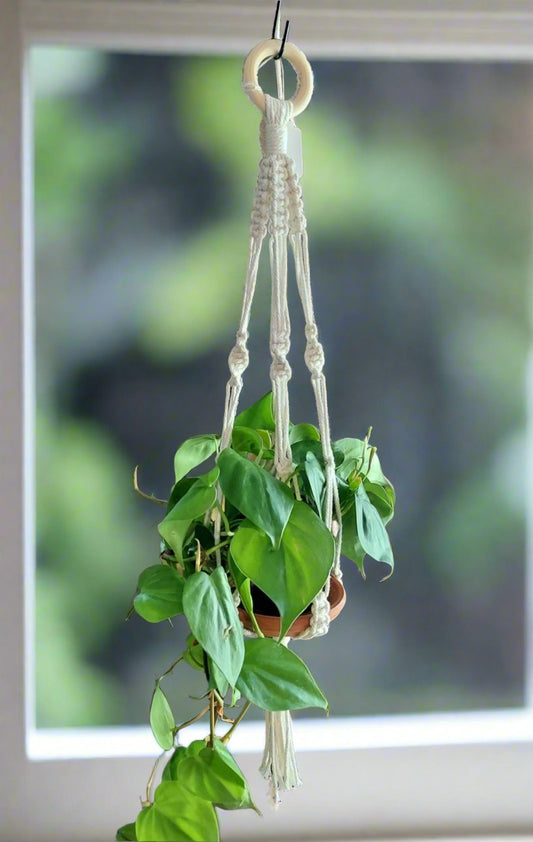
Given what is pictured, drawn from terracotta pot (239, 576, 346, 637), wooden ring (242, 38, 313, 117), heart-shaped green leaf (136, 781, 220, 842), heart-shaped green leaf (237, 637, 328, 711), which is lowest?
heart-shaped green leaf (136, 781, 220, 842)

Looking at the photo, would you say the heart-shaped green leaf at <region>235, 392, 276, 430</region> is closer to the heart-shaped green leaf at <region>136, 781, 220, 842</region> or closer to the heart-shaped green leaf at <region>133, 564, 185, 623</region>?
the heart-shaped green leaf at <region>133, 564, 185, 623</region>

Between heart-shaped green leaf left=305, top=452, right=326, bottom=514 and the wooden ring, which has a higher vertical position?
the wooden ring

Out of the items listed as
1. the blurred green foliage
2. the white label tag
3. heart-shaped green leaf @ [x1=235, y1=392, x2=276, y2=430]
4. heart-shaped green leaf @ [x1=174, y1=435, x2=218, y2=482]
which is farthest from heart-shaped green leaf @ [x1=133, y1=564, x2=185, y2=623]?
the blurred green foliage

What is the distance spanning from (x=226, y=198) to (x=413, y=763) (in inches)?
35.8

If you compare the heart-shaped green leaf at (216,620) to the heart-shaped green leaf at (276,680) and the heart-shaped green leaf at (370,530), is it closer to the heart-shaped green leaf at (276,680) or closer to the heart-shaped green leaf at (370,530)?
the heart-shaped green leaf at (276,680)

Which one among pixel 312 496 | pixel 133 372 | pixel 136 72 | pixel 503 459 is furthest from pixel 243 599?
pixel 136 72

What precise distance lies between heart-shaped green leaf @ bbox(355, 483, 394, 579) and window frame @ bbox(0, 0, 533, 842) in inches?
21.7

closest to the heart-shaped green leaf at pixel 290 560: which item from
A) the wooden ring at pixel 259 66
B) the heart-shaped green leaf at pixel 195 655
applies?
the heart-shaped green leaf at pixel 195 655

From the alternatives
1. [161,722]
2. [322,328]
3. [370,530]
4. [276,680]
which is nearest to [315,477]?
[370,530]

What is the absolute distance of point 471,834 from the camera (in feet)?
4.20

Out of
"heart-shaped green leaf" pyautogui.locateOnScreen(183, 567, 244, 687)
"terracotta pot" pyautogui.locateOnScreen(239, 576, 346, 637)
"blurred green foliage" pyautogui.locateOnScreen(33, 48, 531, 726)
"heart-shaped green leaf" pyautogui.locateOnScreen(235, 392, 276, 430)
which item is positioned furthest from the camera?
"blurred green foliage" pyautogui.locateOnScreen(33, 48, 531, 726)

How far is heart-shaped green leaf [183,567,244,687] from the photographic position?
0.68 meters

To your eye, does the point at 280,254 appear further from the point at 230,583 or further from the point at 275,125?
the point at 230,583

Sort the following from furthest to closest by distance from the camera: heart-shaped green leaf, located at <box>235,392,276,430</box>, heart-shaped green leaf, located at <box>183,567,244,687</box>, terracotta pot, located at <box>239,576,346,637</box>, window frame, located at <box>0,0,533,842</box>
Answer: window frame, located at <box>0,0,533,842</box> < heart-shaped green leaf, located at <box>235,392,276,430</box> < terracotta pot, located at <box>239,576,346,637</box> < heart-shaped green leaf, located at <box>183,567,244,687</box>
